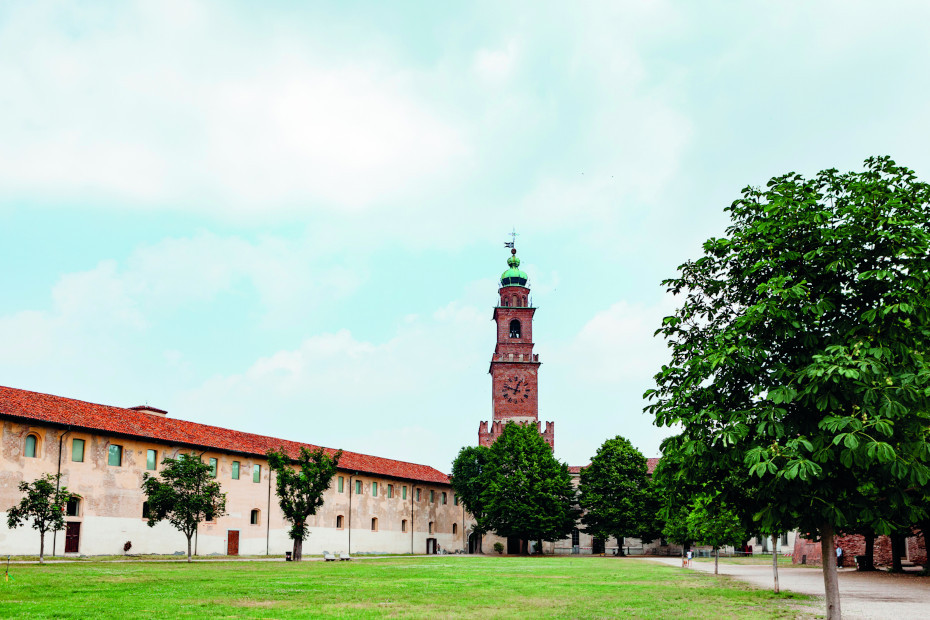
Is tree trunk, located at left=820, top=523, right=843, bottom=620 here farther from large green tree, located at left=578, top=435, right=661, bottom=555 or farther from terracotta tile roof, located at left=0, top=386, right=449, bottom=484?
large green tree, located at left=578, top=435, right=661, bottom=555

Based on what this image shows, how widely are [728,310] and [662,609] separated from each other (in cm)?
952

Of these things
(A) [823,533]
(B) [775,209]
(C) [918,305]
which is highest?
(B) [775,209]

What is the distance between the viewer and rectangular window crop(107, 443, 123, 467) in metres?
47.8

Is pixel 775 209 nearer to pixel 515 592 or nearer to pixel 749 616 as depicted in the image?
pixel 749 616

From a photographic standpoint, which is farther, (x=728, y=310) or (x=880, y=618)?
Answer: (x=880, y=618)

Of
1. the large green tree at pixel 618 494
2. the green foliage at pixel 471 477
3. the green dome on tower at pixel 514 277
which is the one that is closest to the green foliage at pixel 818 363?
Result: the large green tree at pixel 618 494

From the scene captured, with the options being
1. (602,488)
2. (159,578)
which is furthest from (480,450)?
(159,578)

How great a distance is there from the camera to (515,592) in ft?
76.7

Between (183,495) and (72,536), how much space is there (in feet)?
22.7

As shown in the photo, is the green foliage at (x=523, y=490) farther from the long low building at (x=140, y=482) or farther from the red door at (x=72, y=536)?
the red door at (x=72, y=536)

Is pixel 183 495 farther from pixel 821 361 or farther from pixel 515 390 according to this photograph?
pixel 515 390

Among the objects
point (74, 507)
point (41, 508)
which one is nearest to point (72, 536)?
point (74, 507)

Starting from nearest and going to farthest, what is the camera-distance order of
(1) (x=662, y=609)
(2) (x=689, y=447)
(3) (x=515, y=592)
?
→ 1. (2) (x=689, y=447)
2. (1) (x=662, y=609)
3. (3) (x=515, y=592)

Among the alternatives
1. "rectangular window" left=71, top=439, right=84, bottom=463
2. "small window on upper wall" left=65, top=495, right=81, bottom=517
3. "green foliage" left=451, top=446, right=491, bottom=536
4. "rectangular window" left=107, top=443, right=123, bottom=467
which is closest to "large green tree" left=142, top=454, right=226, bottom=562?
"rectangular window" left=107, top=443, right=123, bottom=467
